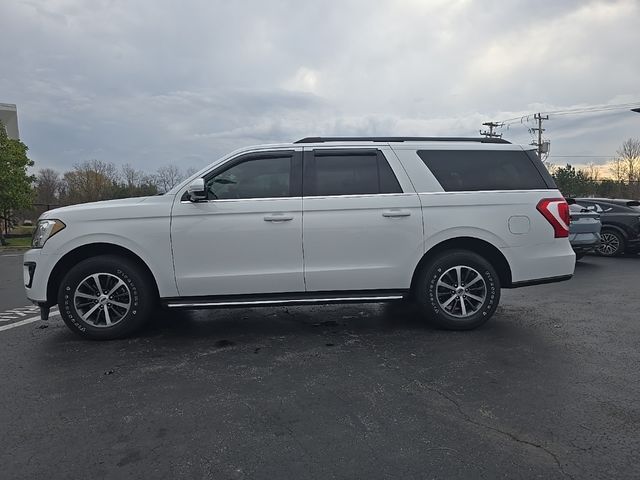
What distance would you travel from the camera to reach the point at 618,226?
1158 centimetres

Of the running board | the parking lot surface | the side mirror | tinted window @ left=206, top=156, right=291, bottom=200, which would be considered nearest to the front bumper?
the parking lot surface

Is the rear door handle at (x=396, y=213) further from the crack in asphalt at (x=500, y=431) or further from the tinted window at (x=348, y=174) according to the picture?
the crack in asphalt at (x=500, y=431)

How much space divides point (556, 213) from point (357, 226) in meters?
2.23

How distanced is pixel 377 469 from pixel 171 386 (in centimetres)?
187

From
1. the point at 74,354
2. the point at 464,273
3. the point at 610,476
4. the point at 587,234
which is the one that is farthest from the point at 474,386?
the point at 587,234

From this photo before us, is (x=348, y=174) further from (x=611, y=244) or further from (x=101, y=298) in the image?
(x=611, y=244)

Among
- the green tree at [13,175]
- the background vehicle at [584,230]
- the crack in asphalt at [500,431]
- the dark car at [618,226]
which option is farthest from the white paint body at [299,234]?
the green tree at [13,175]

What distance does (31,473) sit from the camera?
2.51 metres

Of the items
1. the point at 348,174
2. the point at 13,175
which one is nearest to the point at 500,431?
the point at 348,174

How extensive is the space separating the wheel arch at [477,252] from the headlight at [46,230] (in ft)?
12.2

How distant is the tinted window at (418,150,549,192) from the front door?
5.27 ft

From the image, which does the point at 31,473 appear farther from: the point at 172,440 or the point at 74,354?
the point at 74,354

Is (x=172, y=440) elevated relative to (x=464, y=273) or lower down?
lower down

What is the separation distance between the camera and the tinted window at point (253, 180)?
4.84m
